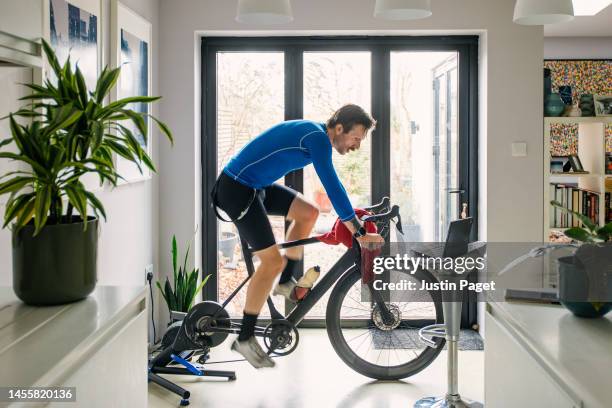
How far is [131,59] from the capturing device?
3.82m

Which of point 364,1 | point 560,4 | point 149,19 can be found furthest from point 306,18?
point 560,4

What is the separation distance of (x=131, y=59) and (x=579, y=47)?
450 centimetres

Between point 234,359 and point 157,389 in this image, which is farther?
point 234,359

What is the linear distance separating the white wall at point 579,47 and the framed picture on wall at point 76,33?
15.2ft

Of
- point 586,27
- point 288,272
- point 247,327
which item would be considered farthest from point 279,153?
point 586,27

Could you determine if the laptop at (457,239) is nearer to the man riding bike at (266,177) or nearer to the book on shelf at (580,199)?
the man riding bike at (266,177)

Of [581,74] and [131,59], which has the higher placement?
[581,74]

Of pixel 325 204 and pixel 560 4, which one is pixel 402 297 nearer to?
pixel 325 204

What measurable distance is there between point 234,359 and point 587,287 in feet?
8.89

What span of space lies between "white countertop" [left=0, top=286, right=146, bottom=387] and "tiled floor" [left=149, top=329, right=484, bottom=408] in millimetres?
1431

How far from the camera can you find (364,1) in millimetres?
4477

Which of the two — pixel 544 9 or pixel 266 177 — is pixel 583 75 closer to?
pixel 544 9

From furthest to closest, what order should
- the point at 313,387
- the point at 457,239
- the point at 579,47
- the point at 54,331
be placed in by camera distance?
the point at 579,47, the point at 313,387, the point at 457,239, the point at 54,331

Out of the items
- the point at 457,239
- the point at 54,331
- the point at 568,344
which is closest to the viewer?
the point at 568,344
